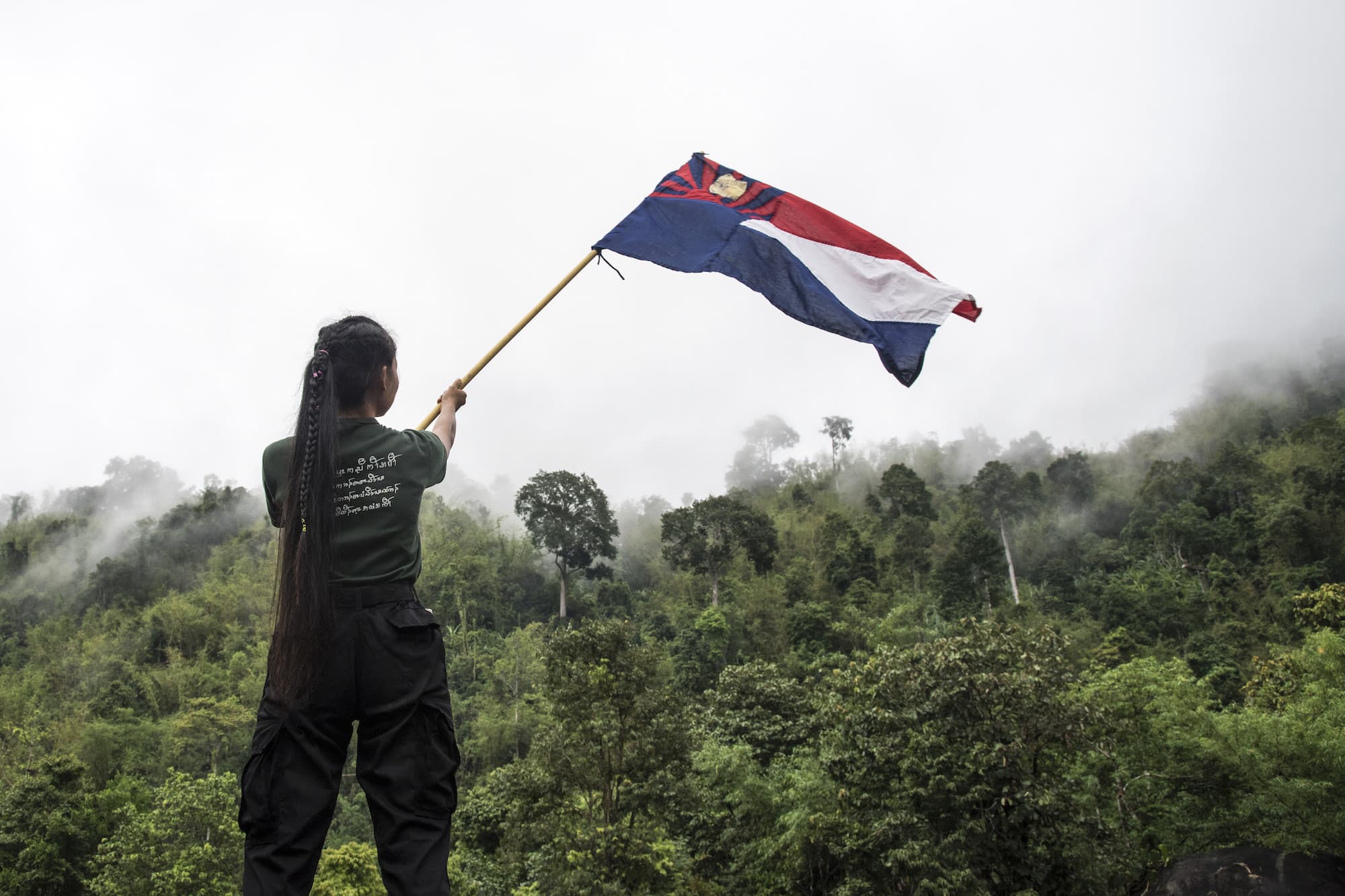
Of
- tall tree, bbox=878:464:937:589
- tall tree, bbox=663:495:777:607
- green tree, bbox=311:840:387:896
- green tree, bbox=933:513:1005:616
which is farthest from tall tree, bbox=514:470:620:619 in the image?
green tree, bbox=311:840:387:896

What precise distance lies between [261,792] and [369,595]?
1.53 feet

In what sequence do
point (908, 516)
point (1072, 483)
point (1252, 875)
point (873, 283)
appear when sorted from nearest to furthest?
1. point (873, 283)
2. point (1252, 875)
3. point (908, 516)
4. point (1072, 483)

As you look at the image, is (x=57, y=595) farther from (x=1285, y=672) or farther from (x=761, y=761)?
(x=1285, y=672)

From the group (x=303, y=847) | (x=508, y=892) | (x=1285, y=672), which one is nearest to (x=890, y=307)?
(x=303, y=847)

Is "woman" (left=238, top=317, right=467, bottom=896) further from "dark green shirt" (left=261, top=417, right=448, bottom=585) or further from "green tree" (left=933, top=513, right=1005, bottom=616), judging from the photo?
"green tree" (left=933, top=513, right=1005, bottom=616)

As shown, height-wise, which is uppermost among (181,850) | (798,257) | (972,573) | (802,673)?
(972,573)

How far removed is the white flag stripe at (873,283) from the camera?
392 centimetres

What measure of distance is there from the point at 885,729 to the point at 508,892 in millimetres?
7661

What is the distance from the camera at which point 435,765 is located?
1979 millimetres

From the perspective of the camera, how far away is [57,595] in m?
44.7

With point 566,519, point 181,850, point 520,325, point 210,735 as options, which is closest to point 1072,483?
point 566,519

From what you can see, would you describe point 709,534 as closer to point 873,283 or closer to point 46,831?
point 46,831

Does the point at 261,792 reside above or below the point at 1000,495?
below

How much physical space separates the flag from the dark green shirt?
6.34ft
